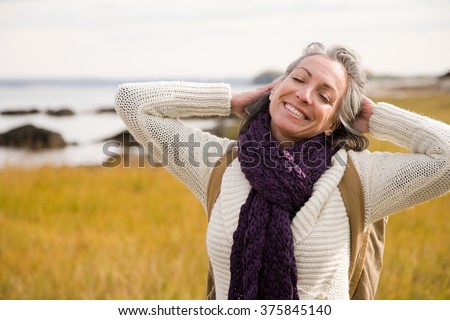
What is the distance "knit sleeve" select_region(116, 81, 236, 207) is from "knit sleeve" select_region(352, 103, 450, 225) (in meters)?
0.61

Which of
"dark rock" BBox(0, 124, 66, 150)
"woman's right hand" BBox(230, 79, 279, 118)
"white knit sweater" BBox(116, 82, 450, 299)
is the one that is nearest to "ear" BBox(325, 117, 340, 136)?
"white knit sweater" BBox(116, 82, 450, 299)

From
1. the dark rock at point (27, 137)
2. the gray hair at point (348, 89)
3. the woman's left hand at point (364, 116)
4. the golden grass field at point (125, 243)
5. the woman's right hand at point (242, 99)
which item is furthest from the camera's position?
the dark rock at point (27, 137)

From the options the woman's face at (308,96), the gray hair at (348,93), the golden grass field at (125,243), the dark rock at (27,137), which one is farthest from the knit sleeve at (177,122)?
the dark rock at (27,137)

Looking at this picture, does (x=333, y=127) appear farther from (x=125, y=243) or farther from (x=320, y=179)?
(x=125, y=243)

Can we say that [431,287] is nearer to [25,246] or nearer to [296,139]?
[296,139]

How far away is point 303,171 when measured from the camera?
6.66 ft

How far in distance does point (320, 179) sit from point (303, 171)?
0.07 meters

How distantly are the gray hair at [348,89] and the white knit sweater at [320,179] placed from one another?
73mm

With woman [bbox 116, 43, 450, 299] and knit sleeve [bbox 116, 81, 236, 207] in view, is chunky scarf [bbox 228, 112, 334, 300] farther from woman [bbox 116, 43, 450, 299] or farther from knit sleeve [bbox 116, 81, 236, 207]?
knit sleeve [bbox 116, 81, 236, 207]

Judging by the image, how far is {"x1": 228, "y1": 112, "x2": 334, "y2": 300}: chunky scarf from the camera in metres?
1.97

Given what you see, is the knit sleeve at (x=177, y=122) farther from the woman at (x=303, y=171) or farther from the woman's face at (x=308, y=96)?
the woman's face at (x=308, y=96)

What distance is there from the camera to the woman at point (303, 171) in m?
1.98

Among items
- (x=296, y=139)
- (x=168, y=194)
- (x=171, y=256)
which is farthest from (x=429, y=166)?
(x=168, y=194)
